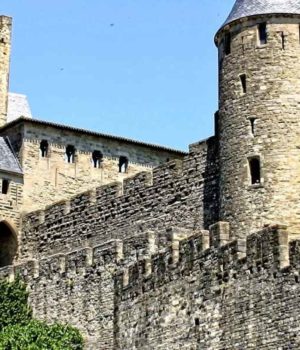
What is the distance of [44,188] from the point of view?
5328 centimetres

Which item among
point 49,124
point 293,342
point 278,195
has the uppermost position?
point 49,124

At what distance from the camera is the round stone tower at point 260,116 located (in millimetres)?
39375

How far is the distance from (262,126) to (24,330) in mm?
9545

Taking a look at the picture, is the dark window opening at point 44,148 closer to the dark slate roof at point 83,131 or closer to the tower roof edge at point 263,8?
the dark slate roof at point 83,131

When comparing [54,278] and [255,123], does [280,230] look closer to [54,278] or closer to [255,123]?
[255,123]

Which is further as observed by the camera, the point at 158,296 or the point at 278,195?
the point at 278,195

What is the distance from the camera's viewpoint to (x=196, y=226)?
43312mm

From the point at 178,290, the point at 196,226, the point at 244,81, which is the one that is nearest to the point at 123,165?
the point at 196,226

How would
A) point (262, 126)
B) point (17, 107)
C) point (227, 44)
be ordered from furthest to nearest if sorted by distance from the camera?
point (17, 107), point (227, 44), point (262, 126)

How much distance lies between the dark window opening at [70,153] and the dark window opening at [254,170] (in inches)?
606

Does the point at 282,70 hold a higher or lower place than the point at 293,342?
higher

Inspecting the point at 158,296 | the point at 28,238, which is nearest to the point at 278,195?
the point at 158,296

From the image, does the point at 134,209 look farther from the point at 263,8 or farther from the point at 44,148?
the point at 263,8

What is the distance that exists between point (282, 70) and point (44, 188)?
1570 centimetres
